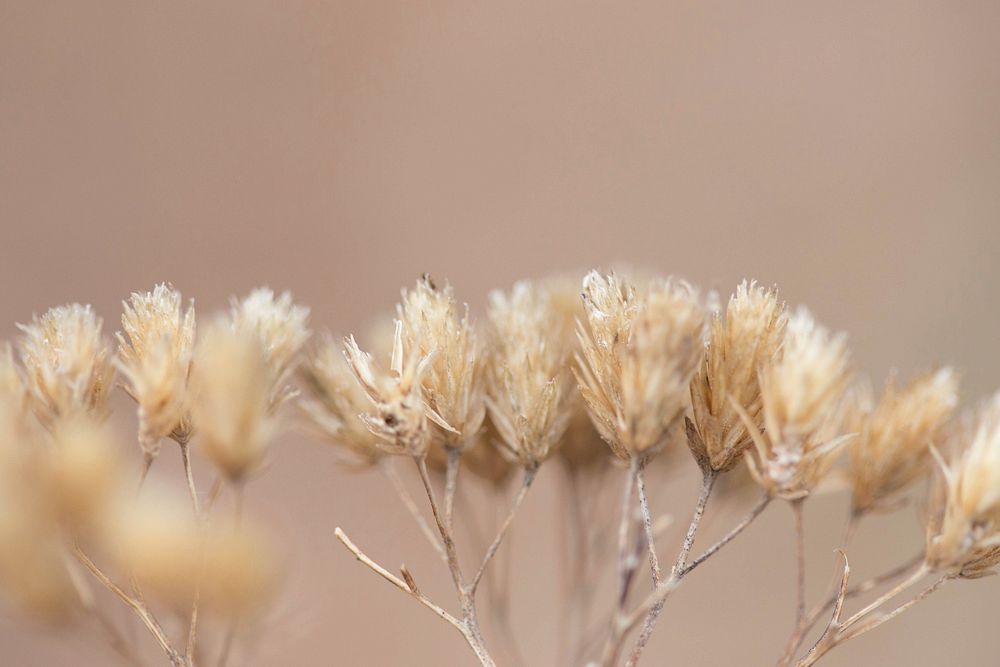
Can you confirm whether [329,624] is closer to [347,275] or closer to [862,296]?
[347,275]

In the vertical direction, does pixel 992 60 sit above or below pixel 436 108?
below

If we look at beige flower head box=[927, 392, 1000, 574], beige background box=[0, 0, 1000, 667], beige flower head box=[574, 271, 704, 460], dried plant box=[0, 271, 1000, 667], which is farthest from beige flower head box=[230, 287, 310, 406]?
beige background box=[0, 0, 1000, 667]

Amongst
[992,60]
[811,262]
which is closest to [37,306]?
[811,262]

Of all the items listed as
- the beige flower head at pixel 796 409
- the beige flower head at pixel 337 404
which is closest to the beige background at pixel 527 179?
the beige flower head at pixel 337 404

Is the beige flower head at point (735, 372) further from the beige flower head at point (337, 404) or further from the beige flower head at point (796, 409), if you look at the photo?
the beige flower head at point (337, 404)

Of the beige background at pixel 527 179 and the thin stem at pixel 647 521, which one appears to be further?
the beige background at pixel 527 179

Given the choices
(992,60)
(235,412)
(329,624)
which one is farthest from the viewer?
(992,60)
